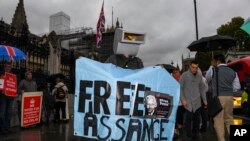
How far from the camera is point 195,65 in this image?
28.9ft

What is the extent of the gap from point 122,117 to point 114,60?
0.84m

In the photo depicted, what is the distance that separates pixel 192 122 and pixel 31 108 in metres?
5.61

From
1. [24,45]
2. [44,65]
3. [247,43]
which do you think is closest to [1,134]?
[24,45]

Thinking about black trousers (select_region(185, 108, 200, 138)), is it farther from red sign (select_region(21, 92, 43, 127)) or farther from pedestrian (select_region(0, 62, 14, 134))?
red sign (select_region(21, 92, 43, 127))

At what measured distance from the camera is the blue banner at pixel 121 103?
18.1ft

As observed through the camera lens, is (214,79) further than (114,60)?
Yes

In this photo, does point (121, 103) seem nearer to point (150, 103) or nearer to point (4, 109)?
point (150, 103)

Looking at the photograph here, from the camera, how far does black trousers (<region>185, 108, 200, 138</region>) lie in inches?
341

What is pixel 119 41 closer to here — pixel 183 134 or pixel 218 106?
pixel 218 106

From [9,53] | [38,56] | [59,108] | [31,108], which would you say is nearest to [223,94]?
[9,53]

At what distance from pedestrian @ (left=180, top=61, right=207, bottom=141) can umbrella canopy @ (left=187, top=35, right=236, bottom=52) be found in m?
4.69

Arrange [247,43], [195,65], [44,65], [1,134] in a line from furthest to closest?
[247,43], [44,65], [1,134], [195,65]

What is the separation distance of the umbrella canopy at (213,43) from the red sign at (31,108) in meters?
5.26

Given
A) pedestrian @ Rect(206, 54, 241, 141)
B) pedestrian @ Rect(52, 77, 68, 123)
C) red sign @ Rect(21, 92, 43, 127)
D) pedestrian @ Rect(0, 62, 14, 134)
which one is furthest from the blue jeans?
pedestrian @ Rect(206, 54, 241, 141)
